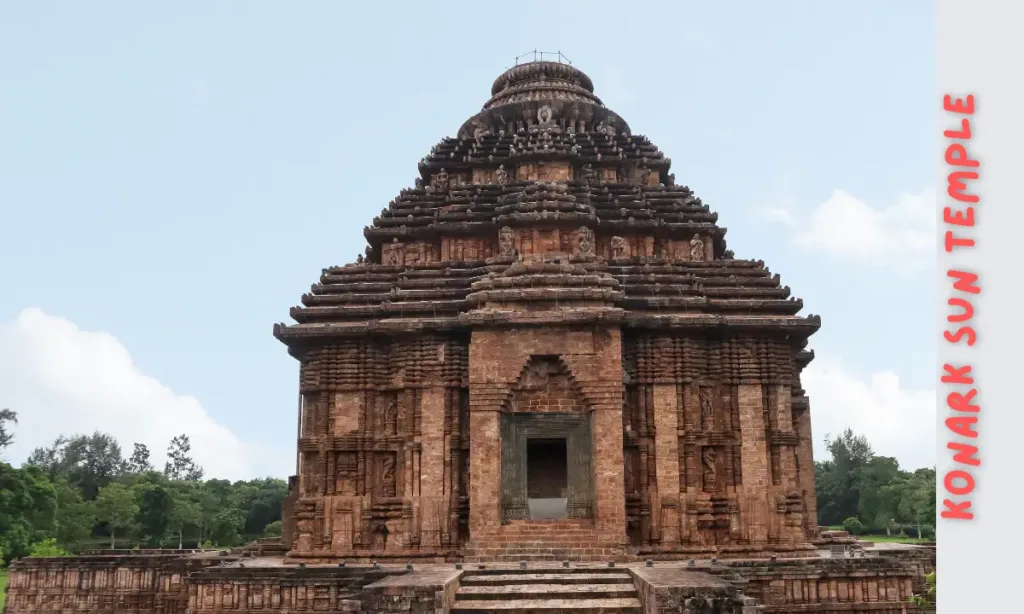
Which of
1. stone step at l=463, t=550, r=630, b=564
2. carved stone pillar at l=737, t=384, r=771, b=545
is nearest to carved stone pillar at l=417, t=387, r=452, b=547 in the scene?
stone step at l=463, t=550, r=630, b=564

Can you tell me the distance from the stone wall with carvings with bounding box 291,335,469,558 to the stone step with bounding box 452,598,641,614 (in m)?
4.25

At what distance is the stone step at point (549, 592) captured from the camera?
12.8m

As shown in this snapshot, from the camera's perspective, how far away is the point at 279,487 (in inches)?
2362

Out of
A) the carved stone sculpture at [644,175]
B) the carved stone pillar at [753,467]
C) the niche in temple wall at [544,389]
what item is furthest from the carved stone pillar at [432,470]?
the carved stone sculpture at [644,175]

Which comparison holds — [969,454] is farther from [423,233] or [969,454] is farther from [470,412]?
[423,233]

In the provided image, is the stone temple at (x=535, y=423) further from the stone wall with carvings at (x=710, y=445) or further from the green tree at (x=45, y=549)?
the green tree at (x=45, y=549)

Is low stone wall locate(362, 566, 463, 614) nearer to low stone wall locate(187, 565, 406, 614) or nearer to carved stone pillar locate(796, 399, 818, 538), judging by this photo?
low stone wall locate(187, 565, 406, 614)

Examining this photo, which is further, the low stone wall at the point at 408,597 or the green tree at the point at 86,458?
the green tree at the point at 86,458

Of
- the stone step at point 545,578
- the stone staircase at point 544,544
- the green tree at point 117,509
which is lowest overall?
the green tree at point 117,509

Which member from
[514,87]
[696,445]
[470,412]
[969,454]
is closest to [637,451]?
[696,445]

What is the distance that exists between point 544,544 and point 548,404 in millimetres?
2715

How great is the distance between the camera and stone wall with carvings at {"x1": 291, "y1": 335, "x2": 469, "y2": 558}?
17.1m

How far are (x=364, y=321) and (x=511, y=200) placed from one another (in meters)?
4.75

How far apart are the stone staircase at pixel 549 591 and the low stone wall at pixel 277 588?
5.39ft
